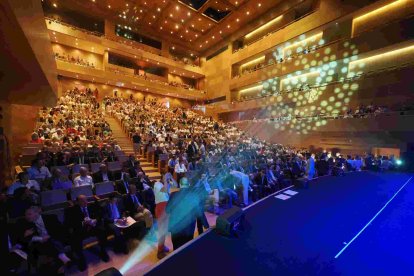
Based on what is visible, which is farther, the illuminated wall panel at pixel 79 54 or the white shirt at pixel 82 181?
the illuminated wall panel at pixel 79 54

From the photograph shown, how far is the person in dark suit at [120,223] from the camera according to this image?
3557mm

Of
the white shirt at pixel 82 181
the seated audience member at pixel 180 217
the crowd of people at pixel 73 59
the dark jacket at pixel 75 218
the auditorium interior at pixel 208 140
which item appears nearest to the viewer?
the auditorium interior at pixel 208 140

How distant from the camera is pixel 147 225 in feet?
13.2

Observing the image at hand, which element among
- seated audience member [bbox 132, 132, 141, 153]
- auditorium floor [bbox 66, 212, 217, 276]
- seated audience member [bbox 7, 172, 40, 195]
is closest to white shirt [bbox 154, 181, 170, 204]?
auditorium floor [bbox 66, 212, 217, 276]

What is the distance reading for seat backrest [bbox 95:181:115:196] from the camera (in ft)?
15.9

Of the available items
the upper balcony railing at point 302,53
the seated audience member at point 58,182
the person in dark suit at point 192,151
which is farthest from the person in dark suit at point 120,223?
the upper balcony railing at point 302,53

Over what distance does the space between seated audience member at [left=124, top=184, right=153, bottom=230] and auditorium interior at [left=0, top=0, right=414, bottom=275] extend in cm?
3

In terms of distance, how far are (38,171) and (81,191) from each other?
164 cm

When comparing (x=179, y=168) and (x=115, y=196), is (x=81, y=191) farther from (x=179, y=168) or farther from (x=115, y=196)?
(x=179, y=168)

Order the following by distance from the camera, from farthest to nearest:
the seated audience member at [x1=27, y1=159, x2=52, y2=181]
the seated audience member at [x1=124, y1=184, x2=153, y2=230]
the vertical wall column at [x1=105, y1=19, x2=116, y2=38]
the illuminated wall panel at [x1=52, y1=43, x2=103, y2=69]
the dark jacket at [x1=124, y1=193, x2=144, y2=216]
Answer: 1. the vertical wall column at [x1=105, y1=19, x2=116, y2=38]
2. the illuminated wall panel at [x1=52, y1=43, x2=103, y2=69]
3. the seated audience member at [x1=27, y1=159, x2=52, y2=181]
4. the dark jacket at [x1=124, y1=193, x2=144, y2=216]
5. the seated audience member at [x1=124, y1=184, x2=153, y2=230]

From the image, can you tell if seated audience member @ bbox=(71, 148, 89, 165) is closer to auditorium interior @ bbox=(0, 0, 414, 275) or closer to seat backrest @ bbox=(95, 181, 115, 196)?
auditorium interior @ bbox=(0, 0, 414, 275)

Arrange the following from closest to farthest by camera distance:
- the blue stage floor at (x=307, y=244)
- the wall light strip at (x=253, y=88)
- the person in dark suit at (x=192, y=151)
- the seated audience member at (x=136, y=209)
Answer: the blue stage floor at (x=307, y=244) < the seated audience member at (x=136, y=209) < the person in dark suit at (x=192, y=151) < the wall light strip at (x=253, y=88)

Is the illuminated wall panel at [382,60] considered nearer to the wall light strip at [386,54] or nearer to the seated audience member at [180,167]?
the wall light strip at [386,54]

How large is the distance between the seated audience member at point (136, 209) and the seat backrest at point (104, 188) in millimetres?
853
